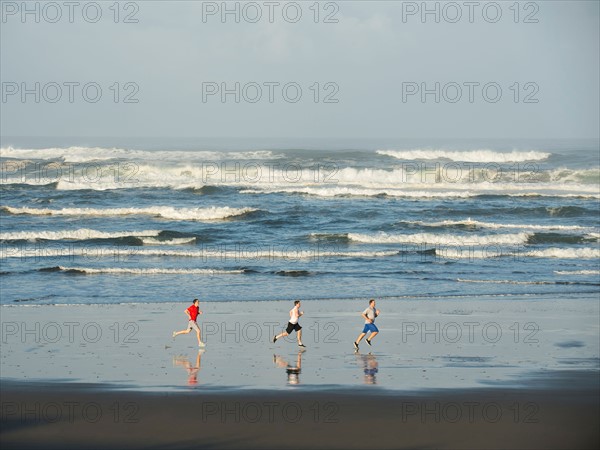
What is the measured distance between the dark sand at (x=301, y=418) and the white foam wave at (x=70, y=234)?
21.9m

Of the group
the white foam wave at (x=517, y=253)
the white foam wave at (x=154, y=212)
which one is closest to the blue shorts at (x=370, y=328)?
the white foam wave at (x=517, y=253)

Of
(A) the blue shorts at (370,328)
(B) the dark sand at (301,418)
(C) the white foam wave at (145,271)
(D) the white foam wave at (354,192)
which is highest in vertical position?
(D) the white foam wave at (354,192)

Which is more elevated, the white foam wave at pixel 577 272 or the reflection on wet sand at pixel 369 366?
the white foam wave at pixel 577 272

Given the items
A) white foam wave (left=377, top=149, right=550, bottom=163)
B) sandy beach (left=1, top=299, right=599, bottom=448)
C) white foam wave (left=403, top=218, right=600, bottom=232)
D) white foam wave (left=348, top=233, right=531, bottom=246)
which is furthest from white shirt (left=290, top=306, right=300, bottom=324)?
white foam wave (left=377, top=149, right=550, bottom=163)

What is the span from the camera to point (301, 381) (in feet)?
45.8

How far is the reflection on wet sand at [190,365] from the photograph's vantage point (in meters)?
14.0

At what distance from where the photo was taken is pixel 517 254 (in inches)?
1240

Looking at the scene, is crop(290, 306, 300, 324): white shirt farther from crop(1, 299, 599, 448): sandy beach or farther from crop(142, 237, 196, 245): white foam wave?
crop(142, 237, 196, 245): white foam wave

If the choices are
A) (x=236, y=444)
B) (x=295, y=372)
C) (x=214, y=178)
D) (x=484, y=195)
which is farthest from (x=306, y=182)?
(x=236, y=444)

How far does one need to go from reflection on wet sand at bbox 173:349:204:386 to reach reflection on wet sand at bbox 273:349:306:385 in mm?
1391

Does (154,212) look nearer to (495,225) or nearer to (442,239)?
(442,239)

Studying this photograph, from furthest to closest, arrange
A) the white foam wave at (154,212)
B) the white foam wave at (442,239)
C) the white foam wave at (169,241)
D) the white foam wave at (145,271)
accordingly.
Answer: the white foam wave at (154,212), the white foam wave at (442,239), the white foam wave at (169,241), the white foam wave at (145,271)

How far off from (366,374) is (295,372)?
1.20 m

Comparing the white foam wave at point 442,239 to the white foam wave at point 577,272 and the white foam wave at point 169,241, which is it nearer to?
the white foam wave at point 169,241
